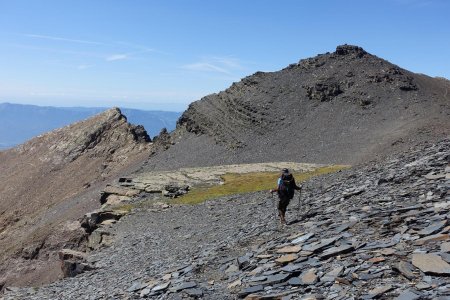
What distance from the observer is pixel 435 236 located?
14.9m

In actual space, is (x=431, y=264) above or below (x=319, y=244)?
above

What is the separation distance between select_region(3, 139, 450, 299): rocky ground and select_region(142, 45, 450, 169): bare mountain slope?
66.5 meters

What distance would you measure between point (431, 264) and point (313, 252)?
17.8 ft

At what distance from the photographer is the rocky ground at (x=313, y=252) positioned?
44.7 ft

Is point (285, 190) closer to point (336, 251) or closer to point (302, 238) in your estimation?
point (302, 238)

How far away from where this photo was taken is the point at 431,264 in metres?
13.0

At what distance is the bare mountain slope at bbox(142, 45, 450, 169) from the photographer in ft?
351

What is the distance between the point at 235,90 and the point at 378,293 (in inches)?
5223

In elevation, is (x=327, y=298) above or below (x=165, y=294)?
above

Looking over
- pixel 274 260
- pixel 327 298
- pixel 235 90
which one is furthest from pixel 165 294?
pixel 235 90

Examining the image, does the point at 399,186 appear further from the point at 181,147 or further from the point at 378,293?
the point at 181,147

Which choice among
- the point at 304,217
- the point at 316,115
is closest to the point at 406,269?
the point at 304,217

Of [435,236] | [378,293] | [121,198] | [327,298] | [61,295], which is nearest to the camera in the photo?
[378,293]

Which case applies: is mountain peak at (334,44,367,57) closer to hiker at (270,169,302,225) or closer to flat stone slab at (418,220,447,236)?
hiker at (270,169,302,225)
